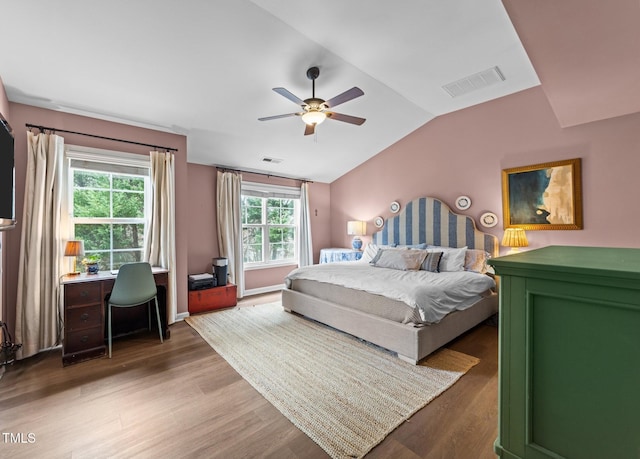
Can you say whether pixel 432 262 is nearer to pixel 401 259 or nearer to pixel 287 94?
pixel 401 259

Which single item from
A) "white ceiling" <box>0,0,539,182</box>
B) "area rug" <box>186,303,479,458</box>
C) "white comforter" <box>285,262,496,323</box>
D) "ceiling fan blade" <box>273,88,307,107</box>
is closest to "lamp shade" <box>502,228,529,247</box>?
"white comforter" <box>285,262,496,323</box>

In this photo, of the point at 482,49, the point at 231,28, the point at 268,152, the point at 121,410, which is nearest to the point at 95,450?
the point at 121,410

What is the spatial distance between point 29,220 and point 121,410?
2078 millimetres

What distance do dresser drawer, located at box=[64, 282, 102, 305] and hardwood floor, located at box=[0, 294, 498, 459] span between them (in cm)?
57

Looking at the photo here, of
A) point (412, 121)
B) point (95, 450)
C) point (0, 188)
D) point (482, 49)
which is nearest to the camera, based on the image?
point (95, 450)

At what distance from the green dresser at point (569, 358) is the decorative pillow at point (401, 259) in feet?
9.56

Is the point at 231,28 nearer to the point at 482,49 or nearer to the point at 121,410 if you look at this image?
the point at 482,49

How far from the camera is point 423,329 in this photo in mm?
2465

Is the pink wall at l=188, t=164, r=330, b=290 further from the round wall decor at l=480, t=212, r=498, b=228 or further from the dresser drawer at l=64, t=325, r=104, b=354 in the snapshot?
the round wall decor at l=480, t=212, r=498, b=228

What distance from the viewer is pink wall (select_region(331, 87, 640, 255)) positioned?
Result: 3021 millimetres

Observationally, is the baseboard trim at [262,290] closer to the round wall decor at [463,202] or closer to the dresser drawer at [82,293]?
the dresser drawer at [82,293]

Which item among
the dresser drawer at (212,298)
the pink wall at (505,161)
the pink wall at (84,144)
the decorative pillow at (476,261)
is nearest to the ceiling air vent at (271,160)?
the pink wall at (84,144)

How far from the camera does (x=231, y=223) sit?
4645 millimetres

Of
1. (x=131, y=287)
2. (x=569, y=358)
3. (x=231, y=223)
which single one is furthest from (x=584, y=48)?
(x=231, y=223)
